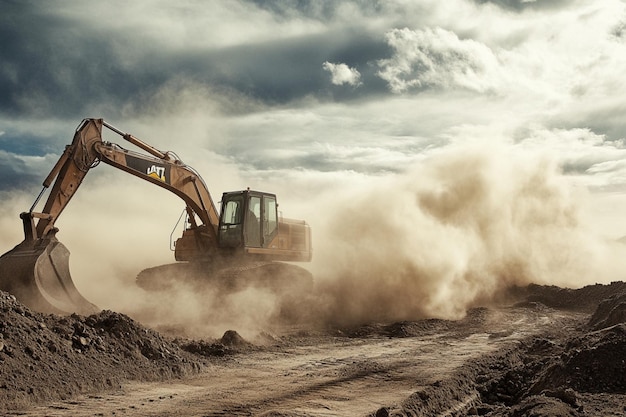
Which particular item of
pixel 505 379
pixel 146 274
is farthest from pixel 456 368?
pixel 146 274

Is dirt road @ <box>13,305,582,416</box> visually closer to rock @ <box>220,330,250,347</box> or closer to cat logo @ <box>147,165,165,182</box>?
rock @ <box>220,330,250,347</box>

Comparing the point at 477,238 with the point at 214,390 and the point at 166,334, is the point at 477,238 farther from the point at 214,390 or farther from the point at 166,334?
the point at 214,390

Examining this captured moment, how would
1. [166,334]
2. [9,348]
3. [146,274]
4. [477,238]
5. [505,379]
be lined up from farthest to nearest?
[477,238], [146,274], [166,334], [505,379], [9,348]

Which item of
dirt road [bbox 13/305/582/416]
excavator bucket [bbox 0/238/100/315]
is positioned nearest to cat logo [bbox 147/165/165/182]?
excavator bucket [bbox 0/238/100/315]

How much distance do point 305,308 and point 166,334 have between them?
5636 mm

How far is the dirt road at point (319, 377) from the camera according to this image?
8.17 meters

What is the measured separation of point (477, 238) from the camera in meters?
27.4

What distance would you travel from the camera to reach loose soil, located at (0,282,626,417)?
810 centimetres

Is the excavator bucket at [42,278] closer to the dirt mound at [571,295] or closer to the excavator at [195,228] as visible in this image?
the excavator at [195,228]

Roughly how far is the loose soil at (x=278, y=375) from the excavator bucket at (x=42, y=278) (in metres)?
2.16

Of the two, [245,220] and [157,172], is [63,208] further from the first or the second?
[245,220]

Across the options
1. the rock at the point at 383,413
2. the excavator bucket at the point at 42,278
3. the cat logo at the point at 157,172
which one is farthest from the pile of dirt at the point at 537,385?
the cat logo at the point at 157,172

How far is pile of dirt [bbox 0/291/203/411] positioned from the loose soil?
19 mm

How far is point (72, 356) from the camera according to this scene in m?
9.66
